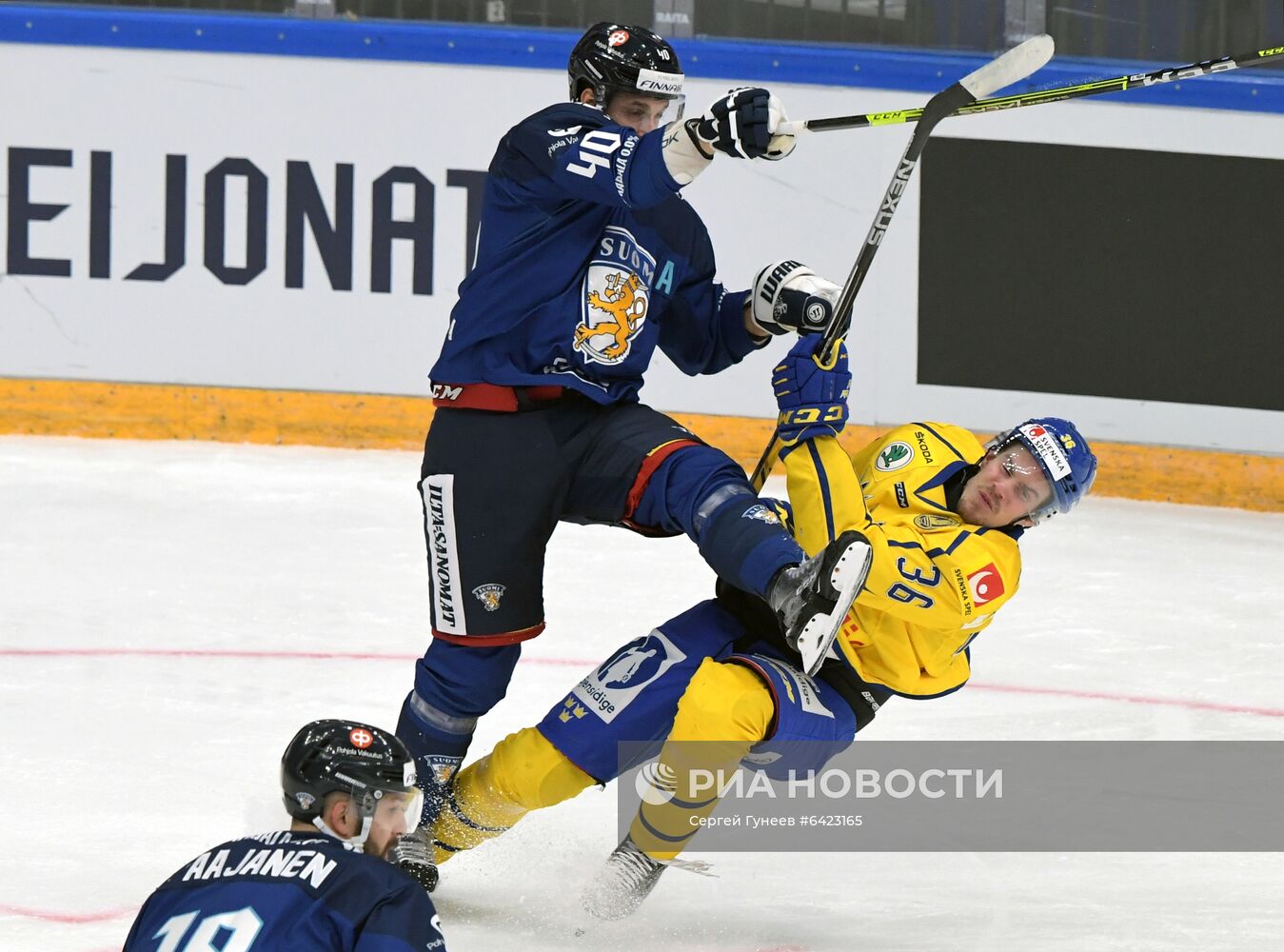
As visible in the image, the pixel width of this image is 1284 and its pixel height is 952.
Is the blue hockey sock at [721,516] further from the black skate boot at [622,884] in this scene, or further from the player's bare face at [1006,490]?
the black skate boot at [622,884]

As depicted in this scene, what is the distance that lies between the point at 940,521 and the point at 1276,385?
3068 millimetres

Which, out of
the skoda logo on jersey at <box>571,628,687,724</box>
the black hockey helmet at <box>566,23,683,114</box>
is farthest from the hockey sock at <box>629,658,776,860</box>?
the black hockey helmet at <box>566,23,683,114</box>

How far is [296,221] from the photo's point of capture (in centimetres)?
602

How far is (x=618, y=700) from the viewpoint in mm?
2967

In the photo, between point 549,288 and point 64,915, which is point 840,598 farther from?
point 64,915

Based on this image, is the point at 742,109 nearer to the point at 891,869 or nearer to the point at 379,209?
the point at 891,869

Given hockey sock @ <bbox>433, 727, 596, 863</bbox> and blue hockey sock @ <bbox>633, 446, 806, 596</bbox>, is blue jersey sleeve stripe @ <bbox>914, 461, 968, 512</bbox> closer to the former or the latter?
blue hockey sock @ <bbox>633, 446, 806, 596</bbox>

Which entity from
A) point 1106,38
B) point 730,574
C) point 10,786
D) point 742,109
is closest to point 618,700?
point 730,574

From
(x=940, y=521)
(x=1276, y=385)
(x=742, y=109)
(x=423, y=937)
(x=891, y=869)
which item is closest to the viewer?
(x=423, y=937)

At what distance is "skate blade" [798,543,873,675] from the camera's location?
8.21ft

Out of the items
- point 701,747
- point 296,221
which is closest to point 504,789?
point 701,747

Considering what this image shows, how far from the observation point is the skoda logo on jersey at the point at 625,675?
2.96 metres

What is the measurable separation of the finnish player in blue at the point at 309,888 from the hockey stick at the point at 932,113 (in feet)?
3.81

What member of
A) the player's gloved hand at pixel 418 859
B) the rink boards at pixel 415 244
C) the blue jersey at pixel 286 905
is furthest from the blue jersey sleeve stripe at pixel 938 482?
the rink boards at pixel 415 244
